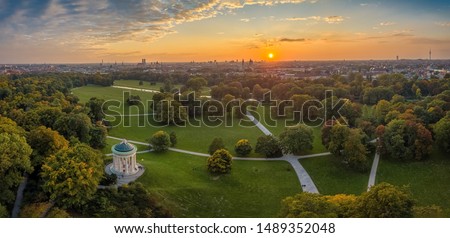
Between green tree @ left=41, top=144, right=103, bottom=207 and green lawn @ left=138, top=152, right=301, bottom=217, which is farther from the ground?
green tree @ left=41, top=144, right=103, bottom=207

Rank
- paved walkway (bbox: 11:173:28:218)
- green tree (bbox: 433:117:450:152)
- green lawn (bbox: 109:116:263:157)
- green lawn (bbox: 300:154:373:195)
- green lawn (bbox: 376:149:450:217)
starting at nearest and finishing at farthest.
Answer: paved walkway (bbox: 11:173:28:218)
green lawn (bbox: 376:149:450:217)
green lawn (bbox: 300:154:373:195)
green tree (bbox: 433:117:450:152)
green lawn (bbox: 109:116:263:157)

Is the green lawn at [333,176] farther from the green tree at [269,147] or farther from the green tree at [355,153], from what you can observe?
the green tree at [269,147]

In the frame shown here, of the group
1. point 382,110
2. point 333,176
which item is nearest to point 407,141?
point 333,176

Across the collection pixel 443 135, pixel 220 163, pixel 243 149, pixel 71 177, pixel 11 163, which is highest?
pixel 11 163

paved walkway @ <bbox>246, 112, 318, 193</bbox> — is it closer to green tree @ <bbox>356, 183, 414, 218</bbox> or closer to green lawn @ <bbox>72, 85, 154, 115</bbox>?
green tree @ <bbox>356, 183, 414, 218</bbox>

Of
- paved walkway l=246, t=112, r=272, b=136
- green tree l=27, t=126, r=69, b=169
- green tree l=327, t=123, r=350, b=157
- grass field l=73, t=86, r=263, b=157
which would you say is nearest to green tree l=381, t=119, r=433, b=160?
green tree l=327, t=123, r=350, b=157

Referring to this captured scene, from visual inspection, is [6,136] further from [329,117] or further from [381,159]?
[329,117]

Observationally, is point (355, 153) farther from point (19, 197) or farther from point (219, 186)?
point (19, 197)
